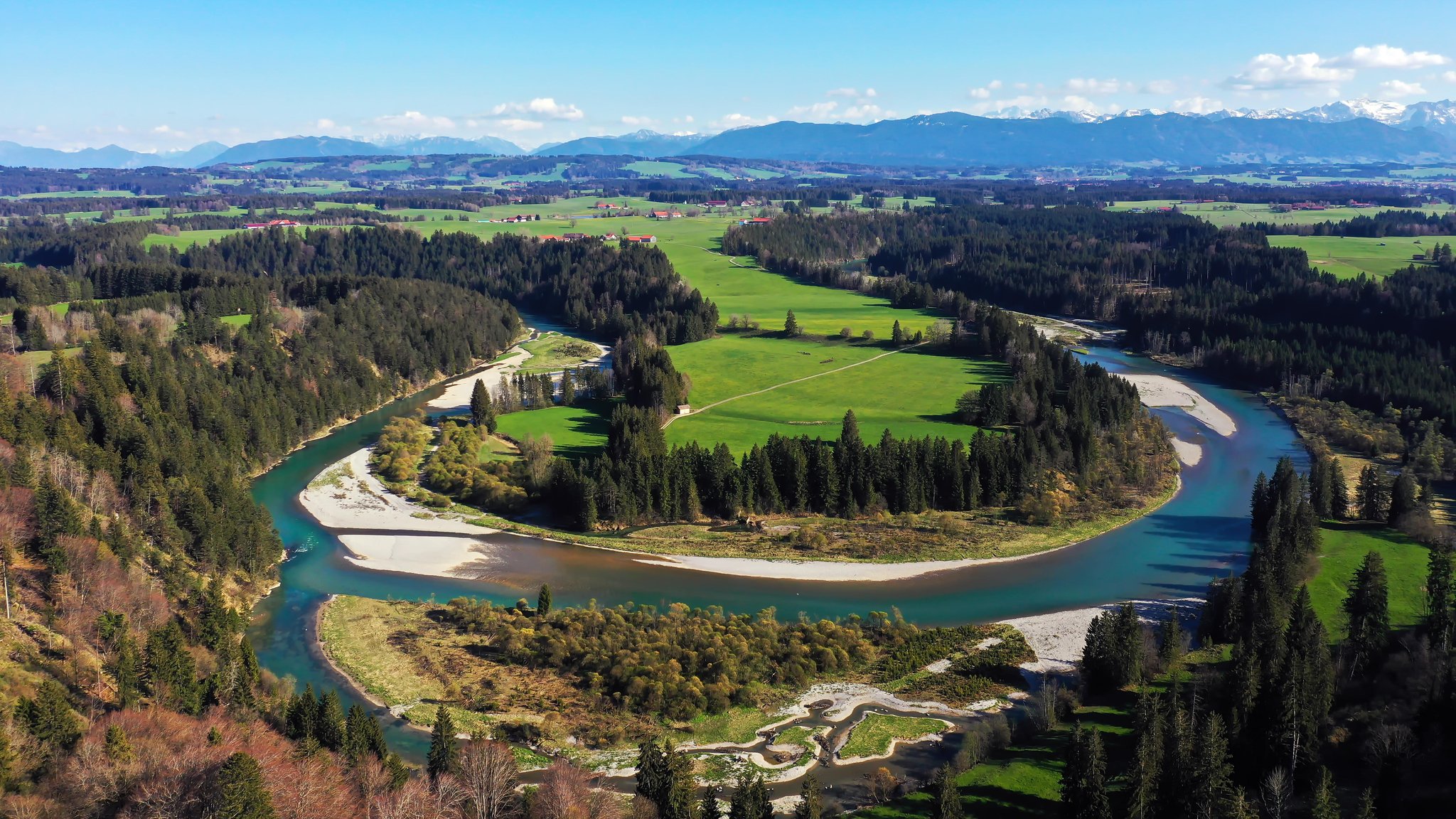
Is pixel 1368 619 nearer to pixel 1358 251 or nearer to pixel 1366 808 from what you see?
pixel 1366 808

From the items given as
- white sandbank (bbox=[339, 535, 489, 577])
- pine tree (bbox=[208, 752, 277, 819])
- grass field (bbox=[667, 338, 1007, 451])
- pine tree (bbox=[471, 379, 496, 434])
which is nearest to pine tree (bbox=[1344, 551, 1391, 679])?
grass field (bbox=[667, 338, 1007, 451])

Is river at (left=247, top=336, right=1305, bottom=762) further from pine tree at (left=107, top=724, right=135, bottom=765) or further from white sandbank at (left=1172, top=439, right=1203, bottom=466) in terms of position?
pine tree at (left=107, top=724, right=135, bottom=765)

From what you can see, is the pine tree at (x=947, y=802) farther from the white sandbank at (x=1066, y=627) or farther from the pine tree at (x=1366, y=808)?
the white sandbank at (x=1066, y=627)

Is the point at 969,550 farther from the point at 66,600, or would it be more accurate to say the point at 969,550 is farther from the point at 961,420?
the point at 66,600

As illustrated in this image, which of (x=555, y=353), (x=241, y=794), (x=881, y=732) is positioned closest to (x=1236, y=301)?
(x=555, y=353)

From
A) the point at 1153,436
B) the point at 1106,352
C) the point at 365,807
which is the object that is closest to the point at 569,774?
the point at 365,807

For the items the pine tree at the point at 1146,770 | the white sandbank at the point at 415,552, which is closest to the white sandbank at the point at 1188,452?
the pine tree at the point at 1146,770
